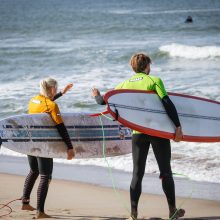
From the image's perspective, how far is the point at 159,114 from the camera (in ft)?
17.1

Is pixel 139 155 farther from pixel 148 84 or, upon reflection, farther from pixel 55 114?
pixel 55 114

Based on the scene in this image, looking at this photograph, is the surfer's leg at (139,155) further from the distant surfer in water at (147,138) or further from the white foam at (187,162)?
the white foam at (187,162)

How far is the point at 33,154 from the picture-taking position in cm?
561

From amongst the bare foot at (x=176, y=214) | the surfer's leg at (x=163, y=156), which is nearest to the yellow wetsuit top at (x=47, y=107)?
the surfer's leg at (x=163, y=156)

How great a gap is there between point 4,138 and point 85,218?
1174 mm

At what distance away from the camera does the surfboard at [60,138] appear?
571 centimetres

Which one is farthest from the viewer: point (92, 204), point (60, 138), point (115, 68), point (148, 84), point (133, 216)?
point (115, 68)

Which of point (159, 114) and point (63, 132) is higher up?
point (159, 114)

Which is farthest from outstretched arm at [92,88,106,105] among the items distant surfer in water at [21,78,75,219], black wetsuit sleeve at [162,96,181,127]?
black wetsuit sleeve at [162,96,181,127]

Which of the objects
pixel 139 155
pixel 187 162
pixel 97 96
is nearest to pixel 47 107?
pixel 97 96

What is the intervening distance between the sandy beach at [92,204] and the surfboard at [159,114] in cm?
67

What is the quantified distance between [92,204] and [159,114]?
4.25ft

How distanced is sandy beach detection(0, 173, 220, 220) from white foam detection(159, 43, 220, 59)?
15.8 m

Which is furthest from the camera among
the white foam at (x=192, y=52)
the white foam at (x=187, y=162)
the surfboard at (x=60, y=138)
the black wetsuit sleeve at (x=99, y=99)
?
the white foam at (x=192, y=52)
